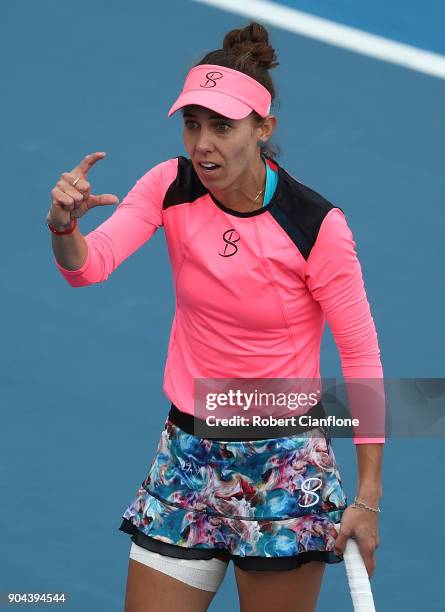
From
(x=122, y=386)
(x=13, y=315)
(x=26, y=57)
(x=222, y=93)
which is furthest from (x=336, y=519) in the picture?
(x=26, y=57)

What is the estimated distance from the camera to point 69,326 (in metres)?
8.27

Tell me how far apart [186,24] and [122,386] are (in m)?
3.25

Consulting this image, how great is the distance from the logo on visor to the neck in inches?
11.5

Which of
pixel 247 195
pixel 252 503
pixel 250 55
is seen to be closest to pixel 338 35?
pixel 250 55

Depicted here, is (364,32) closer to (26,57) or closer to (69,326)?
(26,57)

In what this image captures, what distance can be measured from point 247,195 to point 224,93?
34 cm

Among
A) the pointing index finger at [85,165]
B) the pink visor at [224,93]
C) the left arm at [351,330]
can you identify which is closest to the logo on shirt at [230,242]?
the left arm at [351,330]

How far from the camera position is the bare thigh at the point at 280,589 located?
5348 mm

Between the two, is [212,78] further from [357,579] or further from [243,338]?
[357,579]

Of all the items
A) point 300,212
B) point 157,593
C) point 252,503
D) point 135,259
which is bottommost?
point 157,593

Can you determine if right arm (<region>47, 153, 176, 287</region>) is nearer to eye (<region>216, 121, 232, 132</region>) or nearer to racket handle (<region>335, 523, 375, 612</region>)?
eye (<region>216, 121, 232, 132</region>)

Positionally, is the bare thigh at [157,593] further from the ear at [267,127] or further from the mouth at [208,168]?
the ear at [267,127]

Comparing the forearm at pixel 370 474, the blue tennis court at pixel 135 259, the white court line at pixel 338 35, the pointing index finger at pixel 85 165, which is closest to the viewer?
the pointing index finger at pixel 85 165

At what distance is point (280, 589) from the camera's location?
5.35 m
